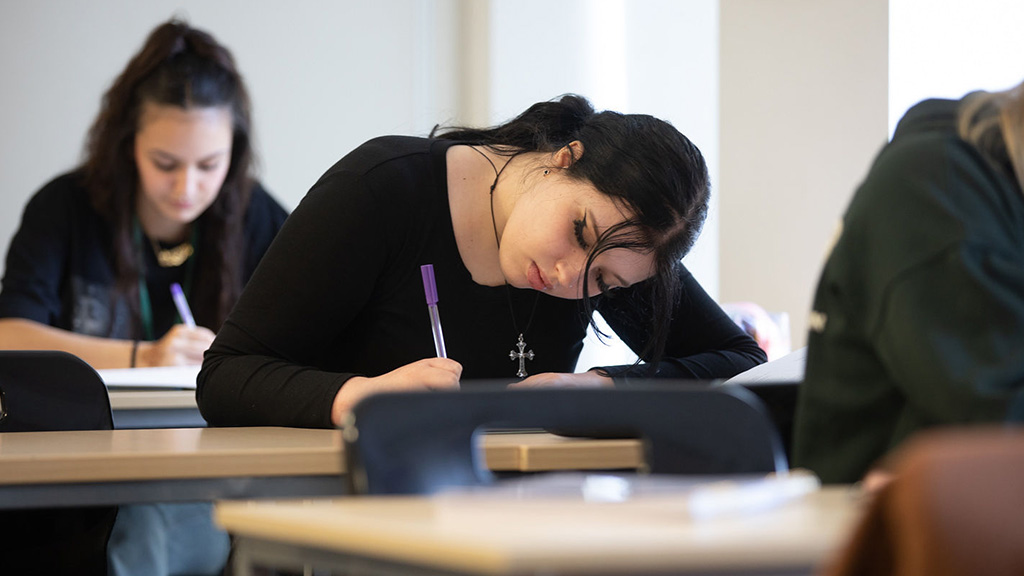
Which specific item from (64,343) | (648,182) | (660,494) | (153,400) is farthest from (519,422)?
(64,343)

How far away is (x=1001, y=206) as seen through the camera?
3.08 feet

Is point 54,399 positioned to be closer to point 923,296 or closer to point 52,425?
point 52,425

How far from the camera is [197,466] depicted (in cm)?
119

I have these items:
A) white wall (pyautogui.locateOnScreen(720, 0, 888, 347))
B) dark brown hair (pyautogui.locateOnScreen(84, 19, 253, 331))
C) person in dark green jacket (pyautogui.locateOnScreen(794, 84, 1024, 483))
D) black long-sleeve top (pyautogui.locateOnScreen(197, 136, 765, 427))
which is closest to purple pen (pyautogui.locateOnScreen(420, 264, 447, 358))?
black long-sleeve top (pyautogui.locateOnScreen(197, 136, 765, 427))

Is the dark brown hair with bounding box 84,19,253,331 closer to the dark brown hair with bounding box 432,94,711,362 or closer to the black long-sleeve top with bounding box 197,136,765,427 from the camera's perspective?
the black long-sleeve top with bounding box 197,136,765,427

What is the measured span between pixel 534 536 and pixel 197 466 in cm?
67

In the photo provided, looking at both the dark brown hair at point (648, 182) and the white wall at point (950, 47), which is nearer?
the dark brown hair at point (648, 182)

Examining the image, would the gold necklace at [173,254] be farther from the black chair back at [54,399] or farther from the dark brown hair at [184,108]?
the black chair back at [54,399]

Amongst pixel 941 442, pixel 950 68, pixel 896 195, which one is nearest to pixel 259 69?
pixel 950 68

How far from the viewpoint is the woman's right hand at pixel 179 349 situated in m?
2.67

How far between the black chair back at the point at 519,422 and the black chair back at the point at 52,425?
74 cm

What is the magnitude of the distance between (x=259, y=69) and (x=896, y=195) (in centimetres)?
348

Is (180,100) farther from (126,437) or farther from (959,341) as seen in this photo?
(959,341)

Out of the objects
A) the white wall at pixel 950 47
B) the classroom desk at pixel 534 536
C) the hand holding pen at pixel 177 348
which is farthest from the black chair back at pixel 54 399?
the white wall at pixel 950 47
